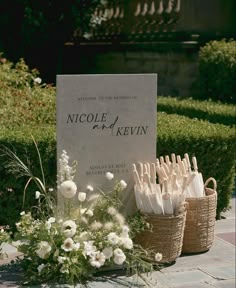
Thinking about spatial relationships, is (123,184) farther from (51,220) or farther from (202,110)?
(202,110)

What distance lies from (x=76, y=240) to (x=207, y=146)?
2.19m

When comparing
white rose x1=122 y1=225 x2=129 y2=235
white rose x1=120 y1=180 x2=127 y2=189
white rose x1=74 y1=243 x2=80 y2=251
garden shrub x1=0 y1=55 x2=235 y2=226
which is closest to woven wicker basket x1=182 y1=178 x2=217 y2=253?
white rose x1=120 y1=180 x2=127 y2=189

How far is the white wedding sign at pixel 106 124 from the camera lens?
511 centimetres

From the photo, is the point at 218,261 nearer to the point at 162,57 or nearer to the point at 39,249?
the point at 39,249

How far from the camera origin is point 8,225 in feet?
20.1

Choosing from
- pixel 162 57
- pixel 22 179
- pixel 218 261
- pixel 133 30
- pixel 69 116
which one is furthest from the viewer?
pixel 133 30

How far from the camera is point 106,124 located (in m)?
5.27

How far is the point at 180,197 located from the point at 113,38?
382 inches

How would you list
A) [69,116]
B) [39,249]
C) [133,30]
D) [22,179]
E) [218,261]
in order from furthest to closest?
[133,30], [22,179], [218,261], [69,116], [39,249]

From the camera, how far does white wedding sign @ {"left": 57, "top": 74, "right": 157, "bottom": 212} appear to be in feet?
16.8

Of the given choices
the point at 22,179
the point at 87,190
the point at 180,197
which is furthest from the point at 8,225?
the point at 180,197

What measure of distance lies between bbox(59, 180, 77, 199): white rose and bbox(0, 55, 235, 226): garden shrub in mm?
1075

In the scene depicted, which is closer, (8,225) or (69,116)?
(69,116)

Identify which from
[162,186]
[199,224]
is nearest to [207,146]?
[199,224]
